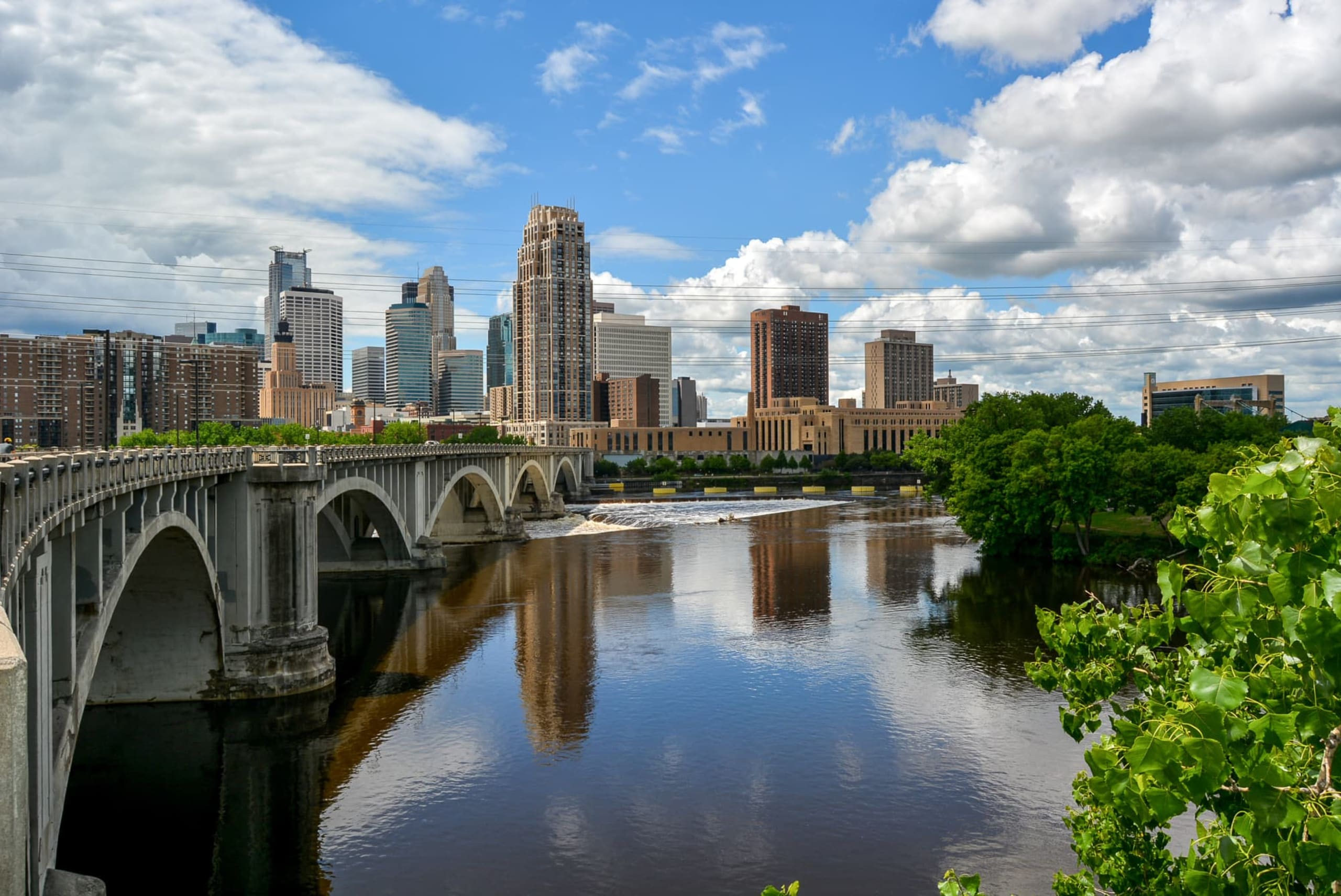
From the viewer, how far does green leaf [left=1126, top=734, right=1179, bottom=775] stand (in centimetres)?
575

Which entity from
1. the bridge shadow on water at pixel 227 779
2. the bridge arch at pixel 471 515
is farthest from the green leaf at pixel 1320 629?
the bridge arch at pixel 471 515

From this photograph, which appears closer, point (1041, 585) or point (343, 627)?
point (343, 627)

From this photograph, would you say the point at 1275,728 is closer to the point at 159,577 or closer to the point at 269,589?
the point at 159,577

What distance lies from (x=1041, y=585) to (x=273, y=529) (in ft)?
155

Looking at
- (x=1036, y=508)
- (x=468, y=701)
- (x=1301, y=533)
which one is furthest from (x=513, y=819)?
(x=1036, y=508)

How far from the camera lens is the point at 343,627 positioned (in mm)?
53188

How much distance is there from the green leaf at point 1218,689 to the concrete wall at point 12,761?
759 centimetres

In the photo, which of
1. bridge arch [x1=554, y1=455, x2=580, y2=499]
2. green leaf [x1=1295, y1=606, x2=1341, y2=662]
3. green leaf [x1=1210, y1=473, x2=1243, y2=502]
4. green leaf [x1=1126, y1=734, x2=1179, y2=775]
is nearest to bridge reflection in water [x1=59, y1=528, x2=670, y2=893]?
green leaf [x1=1126, y1=734, x2=1179, y2=775]

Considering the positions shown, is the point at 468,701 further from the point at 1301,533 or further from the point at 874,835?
the point at 1301,533

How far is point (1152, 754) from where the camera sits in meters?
5.79

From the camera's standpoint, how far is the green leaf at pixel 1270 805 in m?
6.12

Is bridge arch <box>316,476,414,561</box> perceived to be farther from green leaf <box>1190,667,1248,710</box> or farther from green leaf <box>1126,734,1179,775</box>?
green leaf <box>1126,734,1179,775</box>

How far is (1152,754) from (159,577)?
36.4m

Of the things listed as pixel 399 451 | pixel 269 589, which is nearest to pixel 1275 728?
pixel 269 589
